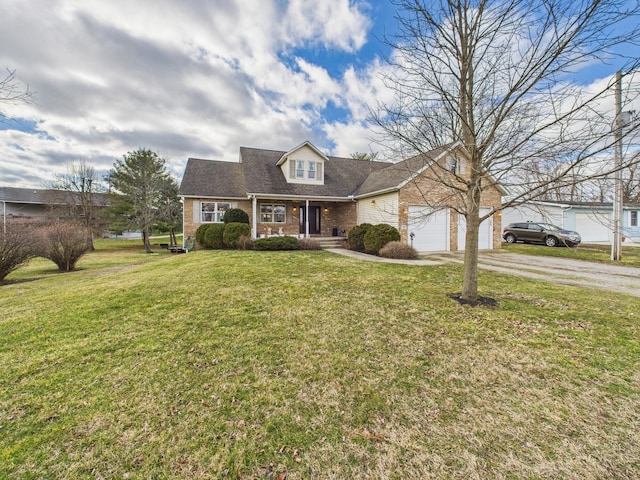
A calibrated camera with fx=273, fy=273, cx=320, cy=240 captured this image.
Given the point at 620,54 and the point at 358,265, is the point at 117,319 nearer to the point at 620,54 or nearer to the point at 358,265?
the point at 358,265

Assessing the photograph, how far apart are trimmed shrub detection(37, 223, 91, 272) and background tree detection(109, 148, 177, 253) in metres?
9.47

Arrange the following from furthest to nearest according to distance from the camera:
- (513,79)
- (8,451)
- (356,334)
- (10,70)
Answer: (10,70) → (513,79) → (356,334) → (8,451)

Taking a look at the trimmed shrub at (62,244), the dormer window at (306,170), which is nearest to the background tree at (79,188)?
the trimmed shrub at (62,244)

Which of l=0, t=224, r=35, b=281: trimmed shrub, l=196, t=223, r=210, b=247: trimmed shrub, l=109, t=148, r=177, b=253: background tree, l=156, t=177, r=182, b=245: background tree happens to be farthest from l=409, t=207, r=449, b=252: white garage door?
l=156, t=177, r=182, b=245: background tree

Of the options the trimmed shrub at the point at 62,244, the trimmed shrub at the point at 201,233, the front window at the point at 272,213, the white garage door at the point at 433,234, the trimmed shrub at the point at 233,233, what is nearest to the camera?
the trimmed shrub at the point at 62,244

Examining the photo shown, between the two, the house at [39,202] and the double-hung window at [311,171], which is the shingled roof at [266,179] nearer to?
the double-hung window at [311,171]

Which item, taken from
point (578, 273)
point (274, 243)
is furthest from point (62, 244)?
point (578, 273)

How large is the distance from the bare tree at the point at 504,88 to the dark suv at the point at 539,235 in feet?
49.1

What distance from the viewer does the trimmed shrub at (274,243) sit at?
13.7 m

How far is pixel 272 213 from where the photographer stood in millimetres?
17797

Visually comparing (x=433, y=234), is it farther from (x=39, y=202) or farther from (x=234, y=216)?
(x=39, y=202)

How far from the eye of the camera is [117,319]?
486cm

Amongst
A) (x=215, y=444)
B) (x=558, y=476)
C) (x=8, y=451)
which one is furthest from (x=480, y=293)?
(x=8, y=451)

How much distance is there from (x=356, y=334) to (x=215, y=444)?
2.43 meters
